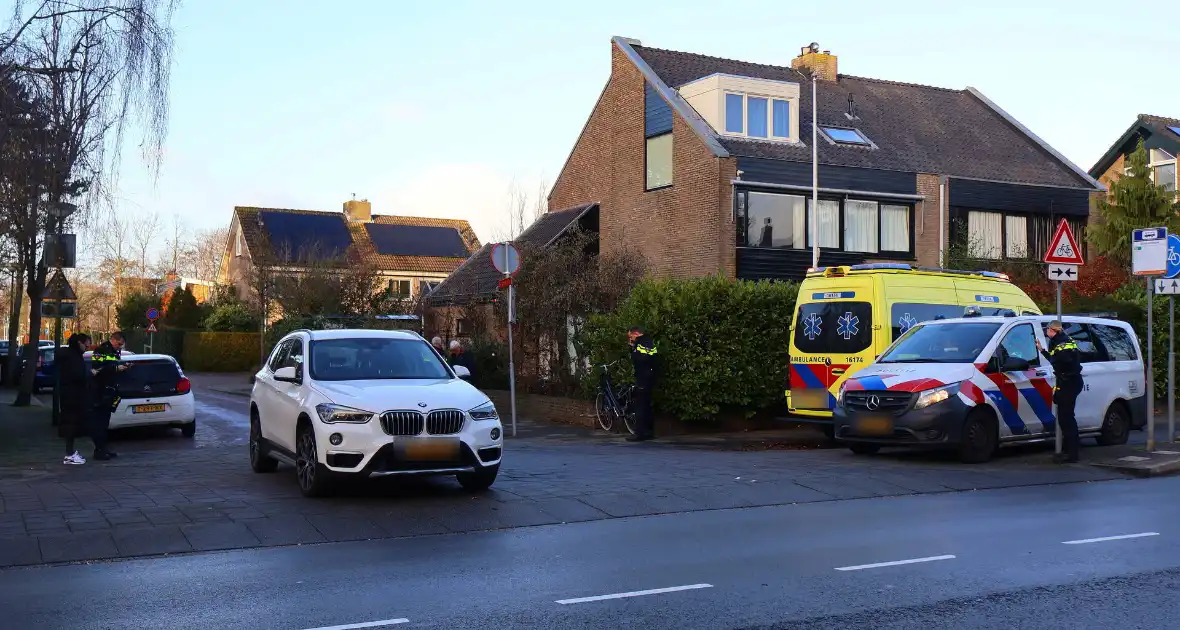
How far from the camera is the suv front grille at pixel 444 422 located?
1062cm

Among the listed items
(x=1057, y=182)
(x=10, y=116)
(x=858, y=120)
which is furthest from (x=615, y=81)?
(x=10, y=116)

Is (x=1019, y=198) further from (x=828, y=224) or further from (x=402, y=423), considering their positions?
(x=402, y=423)

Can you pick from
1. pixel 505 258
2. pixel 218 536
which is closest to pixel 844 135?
pixel 505 258

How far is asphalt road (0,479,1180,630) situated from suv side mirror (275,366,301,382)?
3.13m

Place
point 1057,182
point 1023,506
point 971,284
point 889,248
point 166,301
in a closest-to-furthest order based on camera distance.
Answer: point 1023,506
point 971,284
point 889,248
point 1057,182
point 166,301

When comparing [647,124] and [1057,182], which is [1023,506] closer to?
[647,124]

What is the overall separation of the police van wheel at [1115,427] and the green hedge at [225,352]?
4113 centimetres

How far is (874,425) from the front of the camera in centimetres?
1372

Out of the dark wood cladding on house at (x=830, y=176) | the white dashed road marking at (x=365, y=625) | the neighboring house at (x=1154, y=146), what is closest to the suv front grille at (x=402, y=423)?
the white dashed road marking at (x=365, y=625)

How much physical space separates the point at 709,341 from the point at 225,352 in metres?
37.2

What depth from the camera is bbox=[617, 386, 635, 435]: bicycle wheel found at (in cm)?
1810

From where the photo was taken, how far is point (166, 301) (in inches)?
2226

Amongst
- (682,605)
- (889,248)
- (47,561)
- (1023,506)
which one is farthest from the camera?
→ (889,248)

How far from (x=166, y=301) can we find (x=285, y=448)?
48.3 metres
